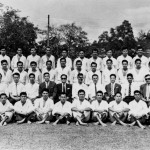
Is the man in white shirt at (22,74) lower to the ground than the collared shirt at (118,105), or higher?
higher

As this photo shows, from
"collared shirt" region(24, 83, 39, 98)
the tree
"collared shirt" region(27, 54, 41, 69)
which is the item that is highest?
the tree

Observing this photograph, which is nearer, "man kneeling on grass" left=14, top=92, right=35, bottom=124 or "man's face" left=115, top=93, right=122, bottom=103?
"man kneeling on grass" left=14, top=92, right=35, bottom=124

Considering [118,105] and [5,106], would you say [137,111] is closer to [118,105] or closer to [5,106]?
[118,105]

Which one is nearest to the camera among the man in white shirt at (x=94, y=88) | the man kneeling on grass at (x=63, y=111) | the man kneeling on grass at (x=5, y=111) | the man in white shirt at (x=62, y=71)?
the man kneeling on grass at (x=5, y=111)

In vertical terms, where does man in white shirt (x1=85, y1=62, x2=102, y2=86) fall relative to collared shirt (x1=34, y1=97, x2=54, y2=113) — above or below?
above

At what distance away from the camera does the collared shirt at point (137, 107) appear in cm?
814

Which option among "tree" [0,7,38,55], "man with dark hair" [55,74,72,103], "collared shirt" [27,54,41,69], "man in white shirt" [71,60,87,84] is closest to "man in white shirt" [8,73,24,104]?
"man with dark hair" [55,74,72,103]

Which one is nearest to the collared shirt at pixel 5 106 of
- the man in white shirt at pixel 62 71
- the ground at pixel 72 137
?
the ground at pixel 72 137

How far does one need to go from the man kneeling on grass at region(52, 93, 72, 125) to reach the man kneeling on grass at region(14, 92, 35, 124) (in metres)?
0.72

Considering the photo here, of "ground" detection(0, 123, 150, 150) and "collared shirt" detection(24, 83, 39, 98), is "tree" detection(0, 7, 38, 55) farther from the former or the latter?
"ground" detection(0, 123, 150, 150)

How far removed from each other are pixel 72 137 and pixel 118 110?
2.22 m

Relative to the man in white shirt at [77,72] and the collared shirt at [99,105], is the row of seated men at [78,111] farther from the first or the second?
the man in white shirt at [77,72]

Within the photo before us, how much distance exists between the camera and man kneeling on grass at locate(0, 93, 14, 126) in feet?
26.6

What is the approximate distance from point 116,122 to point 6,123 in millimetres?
→ 3362
